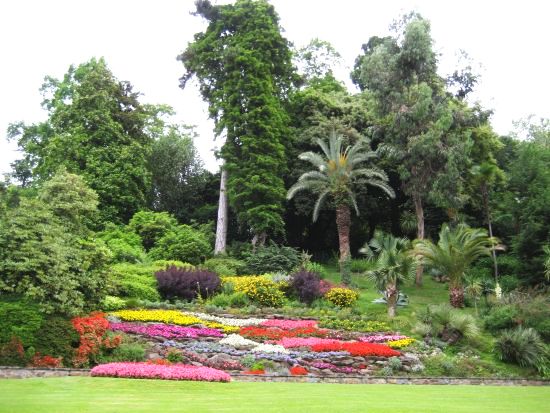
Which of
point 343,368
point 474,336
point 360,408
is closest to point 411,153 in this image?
point 474,336

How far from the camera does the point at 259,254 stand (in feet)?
104

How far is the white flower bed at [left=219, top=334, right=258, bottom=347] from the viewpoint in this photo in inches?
720

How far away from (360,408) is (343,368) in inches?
302

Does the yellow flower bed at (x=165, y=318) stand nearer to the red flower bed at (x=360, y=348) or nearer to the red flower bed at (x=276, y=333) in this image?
the red flower bed at (x=276, y=333)

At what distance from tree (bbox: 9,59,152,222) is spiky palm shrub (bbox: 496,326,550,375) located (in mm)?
23714

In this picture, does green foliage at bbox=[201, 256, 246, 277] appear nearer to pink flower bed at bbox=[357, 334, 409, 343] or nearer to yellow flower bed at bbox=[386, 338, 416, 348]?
pink flower bed at bbox=[357, 334, 409, 343]

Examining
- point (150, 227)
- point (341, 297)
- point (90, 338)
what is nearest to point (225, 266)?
point (150, 227)

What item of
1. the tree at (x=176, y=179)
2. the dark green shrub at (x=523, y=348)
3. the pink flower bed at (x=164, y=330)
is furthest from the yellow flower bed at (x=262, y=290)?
the tree at (x=176, y=179)

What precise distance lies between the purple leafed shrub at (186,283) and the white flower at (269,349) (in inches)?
277

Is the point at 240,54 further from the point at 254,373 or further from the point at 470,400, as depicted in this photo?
the point at 470,400

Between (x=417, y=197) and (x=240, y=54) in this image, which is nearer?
(x=417, y=197)

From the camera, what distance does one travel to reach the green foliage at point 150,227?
1319 inches

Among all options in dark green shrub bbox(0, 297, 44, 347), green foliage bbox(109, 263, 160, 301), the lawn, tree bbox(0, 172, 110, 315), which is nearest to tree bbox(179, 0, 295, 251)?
green foliage bbox(109, 263, 160, 301)

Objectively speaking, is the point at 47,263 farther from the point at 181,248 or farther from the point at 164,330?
the point at 181,248
